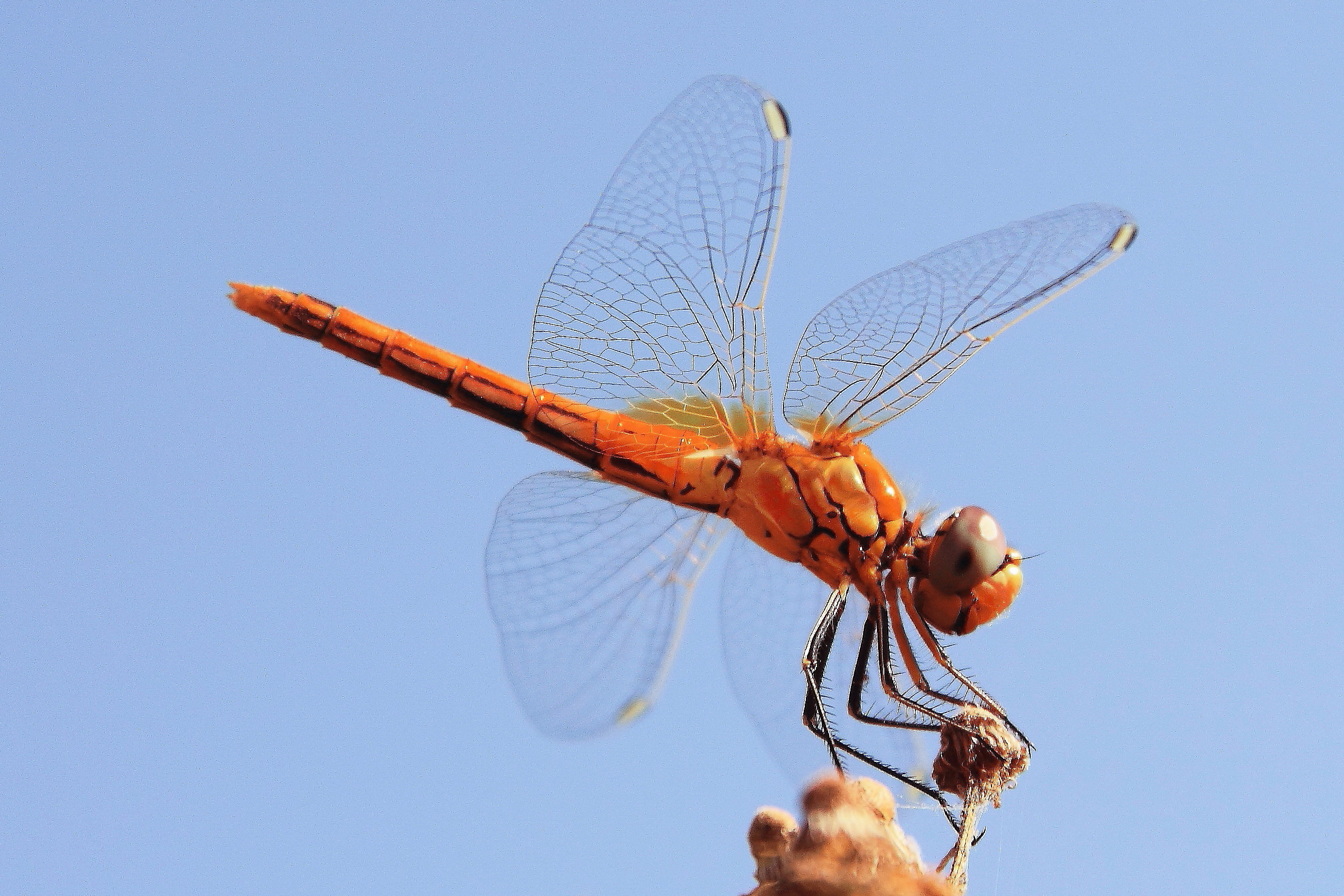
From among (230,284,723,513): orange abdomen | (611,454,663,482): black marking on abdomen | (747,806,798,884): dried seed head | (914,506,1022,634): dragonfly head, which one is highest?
(230,284,723,513): orange abdomen

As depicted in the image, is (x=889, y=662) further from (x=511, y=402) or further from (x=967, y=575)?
(x=511, y=402)

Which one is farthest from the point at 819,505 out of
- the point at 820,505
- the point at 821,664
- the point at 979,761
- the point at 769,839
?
the point at 769,839

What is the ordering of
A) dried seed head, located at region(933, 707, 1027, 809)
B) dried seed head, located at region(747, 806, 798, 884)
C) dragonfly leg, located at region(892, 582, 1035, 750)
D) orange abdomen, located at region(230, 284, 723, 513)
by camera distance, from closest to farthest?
dried seed head, located at region(747, 806, 798, 884), dried seed head, located at region(933, 707, 1027, 809), dragonfly leg, located at region(892, 582, 1035, 750), orange abdomen, located at region(230, 284, 723, 513)

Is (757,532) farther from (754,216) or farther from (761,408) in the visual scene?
(754,216)

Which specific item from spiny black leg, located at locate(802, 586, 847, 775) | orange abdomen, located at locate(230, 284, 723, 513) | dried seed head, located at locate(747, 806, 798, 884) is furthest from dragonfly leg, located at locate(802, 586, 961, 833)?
dried seed head, located at locate(747, 806, 798, 884)

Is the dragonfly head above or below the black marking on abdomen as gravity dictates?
below

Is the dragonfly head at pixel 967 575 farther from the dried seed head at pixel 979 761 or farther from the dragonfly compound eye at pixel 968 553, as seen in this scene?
the dried seed head at pixel 979 761

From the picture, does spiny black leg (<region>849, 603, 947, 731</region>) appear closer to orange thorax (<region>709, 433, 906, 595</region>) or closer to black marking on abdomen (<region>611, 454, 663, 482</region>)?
orange thorax (<region>709, 433, 906, 595</region>)
